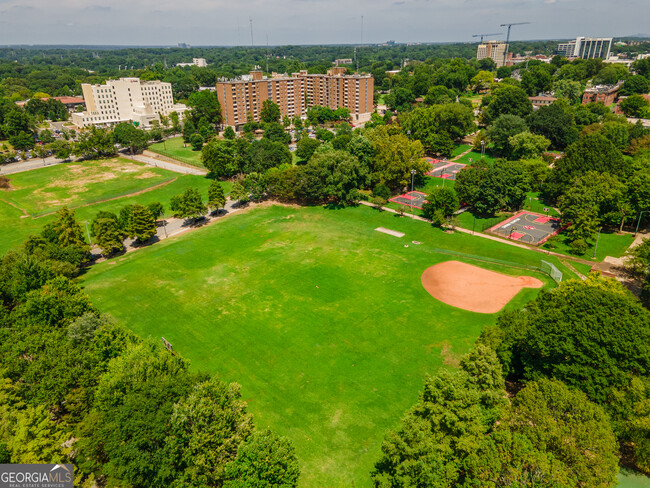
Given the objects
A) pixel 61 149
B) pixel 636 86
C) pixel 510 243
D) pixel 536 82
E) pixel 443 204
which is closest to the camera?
pixel 510 243

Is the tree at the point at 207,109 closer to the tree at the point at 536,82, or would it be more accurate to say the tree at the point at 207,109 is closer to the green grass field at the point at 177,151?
the green grass field at the point at 177,151

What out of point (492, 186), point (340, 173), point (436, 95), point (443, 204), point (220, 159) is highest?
point (436, 95)

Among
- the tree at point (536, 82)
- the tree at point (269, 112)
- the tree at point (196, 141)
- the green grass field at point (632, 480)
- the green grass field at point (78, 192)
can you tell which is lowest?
the green grass field at point (632, 480)

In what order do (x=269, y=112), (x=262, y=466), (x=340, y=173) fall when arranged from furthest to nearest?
(x=269, y=112) → (x=340, y=173) → (x=262, y=466)

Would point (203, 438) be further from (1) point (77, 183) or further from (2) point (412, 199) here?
(1) point (77, 183)

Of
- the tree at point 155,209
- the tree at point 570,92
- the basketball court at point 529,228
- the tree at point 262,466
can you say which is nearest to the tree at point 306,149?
the tree at point 155,209

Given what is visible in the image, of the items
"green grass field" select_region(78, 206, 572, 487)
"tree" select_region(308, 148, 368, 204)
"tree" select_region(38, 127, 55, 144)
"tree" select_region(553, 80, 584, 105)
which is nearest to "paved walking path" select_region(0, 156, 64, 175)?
"tree" select_region(38, 127, 55, 144)

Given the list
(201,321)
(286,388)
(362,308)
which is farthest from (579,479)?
(201,321)

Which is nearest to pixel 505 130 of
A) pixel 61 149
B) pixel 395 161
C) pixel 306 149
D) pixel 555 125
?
pixel 555 125

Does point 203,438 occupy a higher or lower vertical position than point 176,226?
higher
